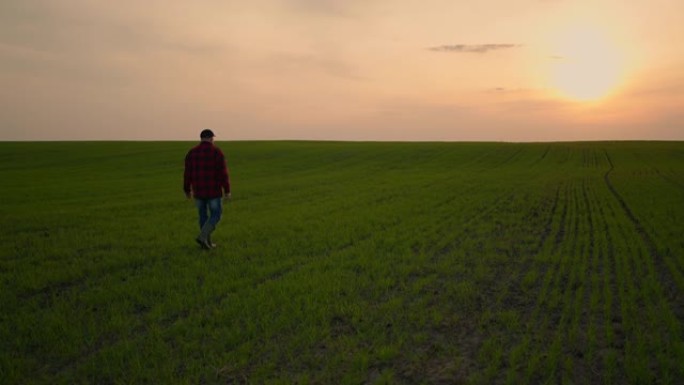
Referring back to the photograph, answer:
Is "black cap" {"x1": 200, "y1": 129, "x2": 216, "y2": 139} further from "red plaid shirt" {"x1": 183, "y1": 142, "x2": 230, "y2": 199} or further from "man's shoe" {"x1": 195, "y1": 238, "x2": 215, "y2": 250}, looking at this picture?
"man's shoe" {"x1": 195, "y1": 238, "x2": 215, "y2": 250}

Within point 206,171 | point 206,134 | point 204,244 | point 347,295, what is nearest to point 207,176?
point 206,171

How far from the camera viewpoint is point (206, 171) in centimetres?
1059

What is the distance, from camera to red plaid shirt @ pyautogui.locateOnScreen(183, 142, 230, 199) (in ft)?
34.7

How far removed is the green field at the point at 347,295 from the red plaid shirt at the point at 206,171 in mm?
1384

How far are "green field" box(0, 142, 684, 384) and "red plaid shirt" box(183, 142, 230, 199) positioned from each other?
1384 millimetres

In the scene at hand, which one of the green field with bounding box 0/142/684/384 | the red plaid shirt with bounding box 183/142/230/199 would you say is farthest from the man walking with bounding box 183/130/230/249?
the green field with bounding box 0/142/684/384

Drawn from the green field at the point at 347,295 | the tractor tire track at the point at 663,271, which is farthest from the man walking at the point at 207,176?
the tractor tire track at the point at 663,271

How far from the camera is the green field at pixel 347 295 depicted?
17.4ft

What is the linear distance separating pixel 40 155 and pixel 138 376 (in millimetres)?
57025

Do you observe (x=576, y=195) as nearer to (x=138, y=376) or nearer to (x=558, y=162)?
(x=138, y=376)

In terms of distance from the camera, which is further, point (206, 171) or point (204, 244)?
point (204, 244)

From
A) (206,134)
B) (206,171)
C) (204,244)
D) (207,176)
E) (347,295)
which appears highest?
(206,134)

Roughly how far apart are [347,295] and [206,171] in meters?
4.64

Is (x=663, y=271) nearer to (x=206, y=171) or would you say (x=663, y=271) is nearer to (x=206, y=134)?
(x=206, y=171)
